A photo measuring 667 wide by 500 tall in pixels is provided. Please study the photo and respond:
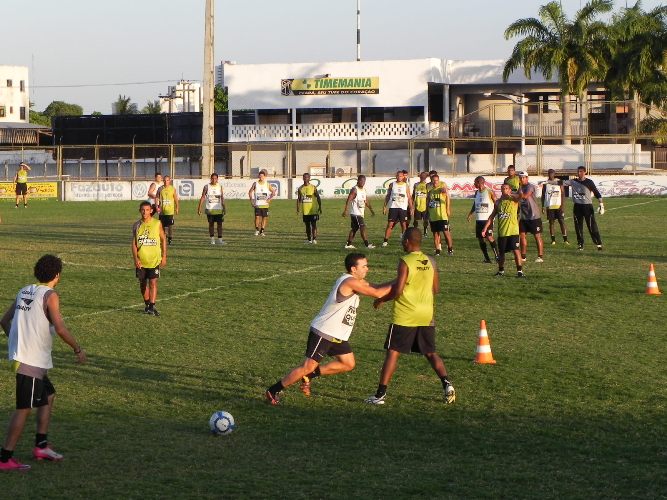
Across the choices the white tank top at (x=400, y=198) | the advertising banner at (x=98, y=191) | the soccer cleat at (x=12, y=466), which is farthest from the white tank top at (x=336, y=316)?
the advertising banner at (x=98, y=191)

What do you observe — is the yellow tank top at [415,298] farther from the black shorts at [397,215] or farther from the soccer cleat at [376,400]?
the black shorts at [397,215]

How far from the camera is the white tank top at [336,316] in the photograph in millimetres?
10602

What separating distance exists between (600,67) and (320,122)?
1823 cm

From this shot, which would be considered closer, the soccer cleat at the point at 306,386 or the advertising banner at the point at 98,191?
the soccer cleat at the point at 306,386

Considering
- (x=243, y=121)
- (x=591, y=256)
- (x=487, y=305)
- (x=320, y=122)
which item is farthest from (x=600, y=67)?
(x=487, y=305)

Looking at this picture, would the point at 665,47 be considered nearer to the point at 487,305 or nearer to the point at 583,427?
the point at 487,305

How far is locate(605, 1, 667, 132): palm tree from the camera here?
67.0 meters

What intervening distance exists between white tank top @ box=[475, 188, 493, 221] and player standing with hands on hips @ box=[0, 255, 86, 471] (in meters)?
15.4

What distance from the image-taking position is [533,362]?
42.6 ft

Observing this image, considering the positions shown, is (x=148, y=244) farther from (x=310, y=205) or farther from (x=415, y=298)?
(x=310, y=205)

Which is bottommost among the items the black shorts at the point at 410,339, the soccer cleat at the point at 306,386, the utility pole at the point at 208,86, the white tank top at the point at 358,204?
the soccer cleat at the point at 306,386

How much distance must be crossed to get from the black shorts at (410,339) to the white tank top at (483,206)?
12764 mm

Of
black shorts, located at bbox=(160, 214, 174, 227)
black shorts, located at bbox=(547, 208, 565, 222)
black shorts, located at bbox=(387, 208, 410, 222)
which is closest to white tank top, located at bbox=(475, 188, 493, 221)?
black shorts, located at bbox=(387, 208, 410, 222)

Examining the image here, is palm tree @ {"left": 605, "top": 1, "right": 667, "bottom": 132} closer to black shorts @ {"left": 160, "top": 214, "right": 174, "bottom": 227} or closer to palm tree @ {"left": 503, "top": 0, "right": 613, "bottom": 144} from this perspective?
palm tree @ {"left": 503, "top": 0, "right": 613, "bottom": 144}
